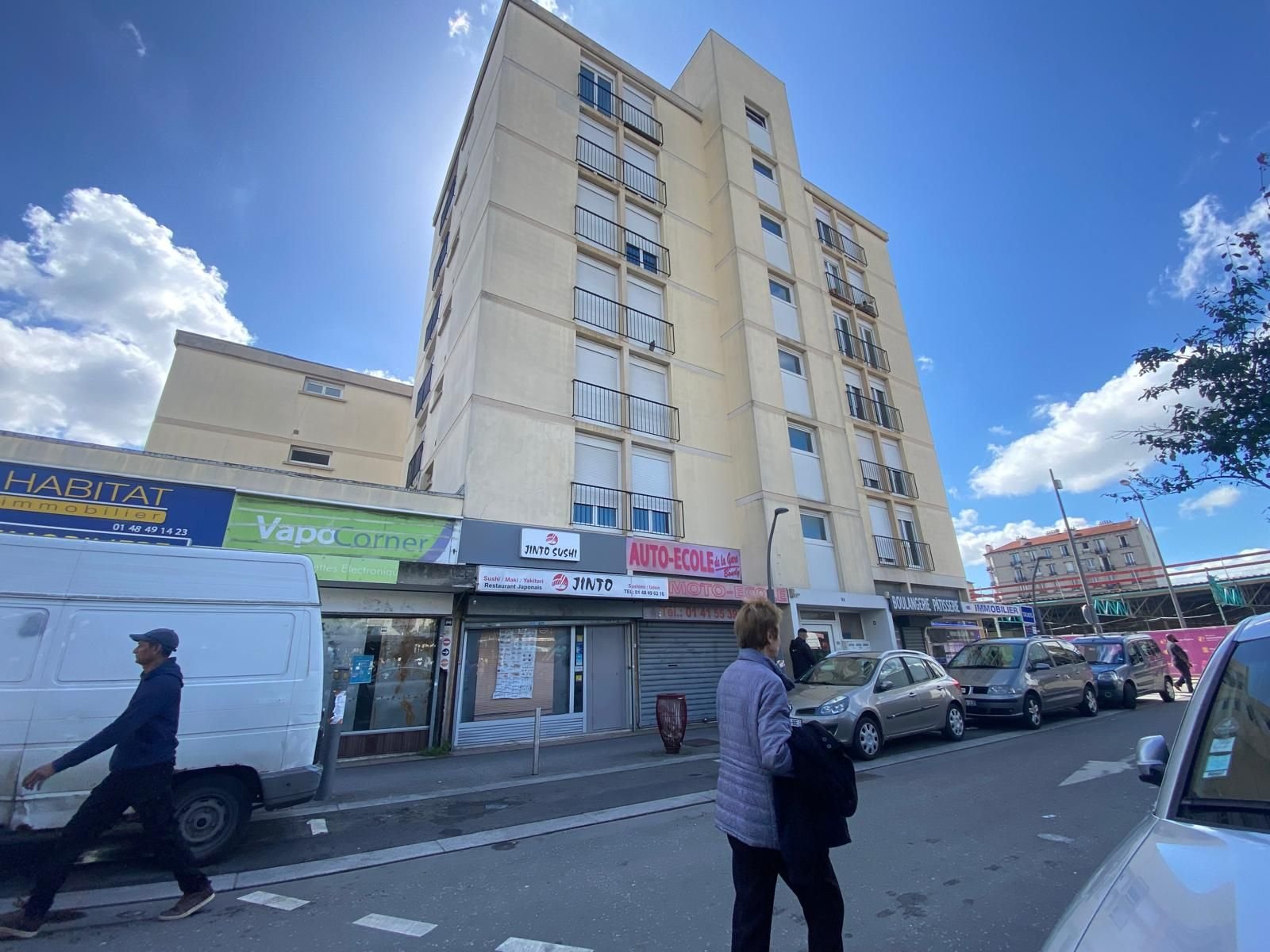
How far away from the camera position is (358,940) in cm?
339

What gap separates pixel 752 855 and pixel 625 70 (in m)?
22.8

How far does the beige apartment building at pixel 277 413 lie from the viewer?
1792 cm

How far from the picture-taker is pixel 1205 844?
64.6 inches

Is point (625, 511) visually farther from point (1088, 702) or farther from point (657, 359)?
point (1088, 702)

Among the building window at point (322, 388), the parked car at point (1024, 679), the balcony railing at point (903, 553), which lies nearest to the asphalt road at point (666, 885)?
the parked car at point (1024, 679)

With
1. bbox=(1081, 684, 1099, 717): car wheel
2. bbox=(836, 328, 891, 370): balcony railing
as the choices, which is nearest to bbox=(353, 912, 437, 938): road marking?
bbox=(1081, 684, 1099, 717): car wheel

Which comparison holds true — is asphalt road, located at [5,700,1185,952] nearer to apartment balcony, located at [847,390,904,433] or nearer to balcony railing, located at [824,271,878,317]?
apartment balcony, located at [847,390,904,433]

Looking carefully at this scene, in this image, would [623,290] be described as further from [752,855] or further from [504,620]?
[752,855]

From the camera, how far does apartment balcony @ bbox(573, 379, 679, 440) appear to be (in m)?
14.2

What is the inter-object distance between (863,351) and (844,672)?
16.2 meters

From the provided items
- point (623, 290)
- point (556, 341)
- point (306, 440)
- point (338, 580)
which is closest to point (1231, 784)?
point (338, 580)

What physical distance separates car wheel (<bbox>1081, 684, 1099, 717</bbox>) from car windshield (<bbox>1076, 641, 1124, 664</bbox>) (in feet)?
5.57

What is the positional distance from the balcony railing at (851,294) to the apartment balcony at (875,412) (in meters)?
4.20

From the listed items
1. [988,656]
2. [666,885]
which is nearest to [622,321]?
[988,656]
